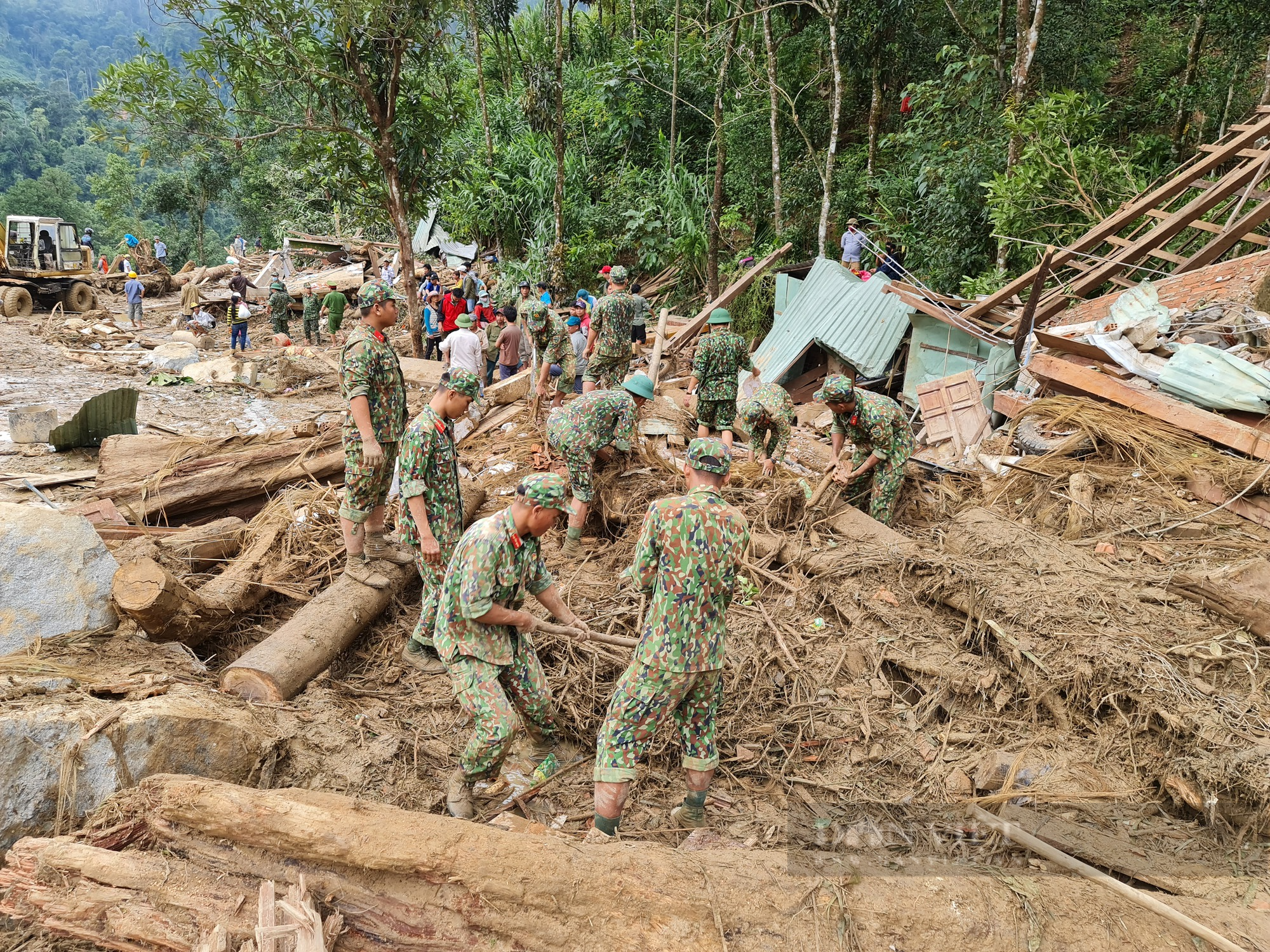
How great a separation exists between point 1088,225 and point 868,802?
9.93m

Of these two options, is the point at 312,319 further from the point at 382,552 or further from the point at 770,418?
the point at 770,418

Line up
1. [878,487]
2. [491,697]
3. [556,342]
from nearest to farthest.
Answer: [491,697] < [878,487] < [556,342]

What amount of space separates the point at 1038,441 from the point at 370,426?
19.4 feet

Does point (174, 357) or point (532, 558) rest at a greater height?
point (532, 558)

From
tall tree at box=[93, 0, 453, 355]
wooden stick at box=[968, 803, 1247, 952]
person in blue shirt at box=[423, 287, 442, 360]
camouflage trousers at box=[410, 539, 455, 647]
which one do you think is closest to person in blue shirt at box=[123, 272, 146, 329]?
person in blue shirt at box=[423, 287, 442, 360]

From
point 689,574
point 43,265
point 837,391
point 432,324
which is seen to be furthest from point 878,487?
point 43,265

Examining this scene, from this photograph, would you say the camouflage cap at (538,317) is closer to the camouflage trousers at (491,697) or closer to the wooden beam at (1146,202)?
the wooden beam at (1146,202)

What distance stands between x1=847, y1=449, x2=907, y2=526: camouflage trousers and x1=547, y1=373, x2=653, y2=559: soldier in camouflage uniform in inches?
78.2

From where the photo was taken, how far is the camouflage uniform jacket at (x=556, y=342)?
909 cm

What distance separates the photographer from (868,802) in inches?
162

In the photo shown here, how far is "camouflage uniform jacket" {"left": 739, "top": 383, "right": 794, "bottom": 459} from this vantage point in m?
6.81

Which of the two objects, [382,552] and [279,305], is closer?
[382,552]

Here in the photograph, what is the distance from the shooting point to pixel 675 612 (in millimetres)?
3572

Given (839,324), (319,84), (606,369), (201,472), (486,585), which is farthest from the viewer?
(839,324)
